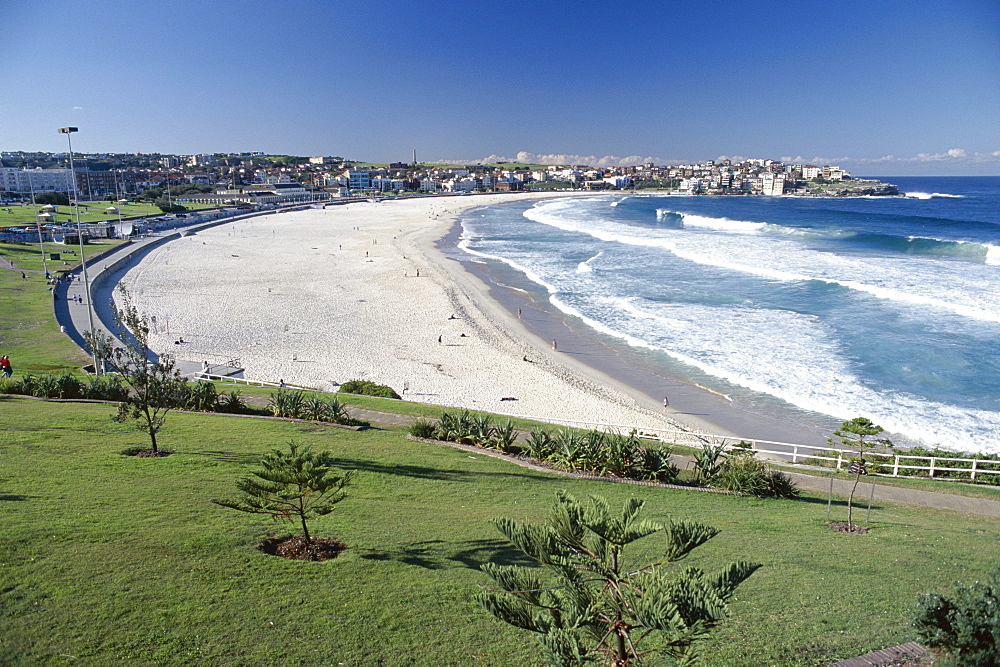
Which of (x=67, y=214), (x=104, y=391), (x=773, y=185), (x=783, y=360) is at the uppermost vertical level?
(x=773, y=185)

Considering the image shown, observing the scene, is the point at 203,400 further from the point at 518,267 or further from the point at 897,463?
the point at 518,267

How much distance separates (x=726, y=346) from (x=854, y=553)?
713 inches

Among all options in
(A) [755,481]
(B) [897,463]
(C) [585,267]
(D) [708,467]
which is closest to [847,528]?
(A) [755,481]

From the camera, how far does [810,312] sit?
30547 millimetres

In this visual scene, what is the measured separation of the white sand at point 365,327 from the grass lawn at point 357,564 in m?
8.86

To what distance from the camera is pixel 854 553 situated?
811 centimetres

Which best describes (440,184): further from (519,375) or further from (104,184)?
(519,375)

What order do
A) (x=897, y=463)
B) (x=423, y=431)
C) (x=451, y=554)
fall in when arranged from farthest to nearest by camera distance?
(x=423, y=431), (x=897, y=463), (x=451, y=554)

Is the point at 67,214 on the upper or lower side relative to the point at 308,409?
upper

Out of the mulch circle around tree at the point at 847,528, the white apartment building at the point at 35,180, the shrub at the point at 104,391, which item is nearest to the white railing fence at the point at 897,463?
the mulch circle around tree at the point at 847,528

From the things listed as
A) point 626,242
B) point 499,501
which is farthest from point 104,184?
point 499,501

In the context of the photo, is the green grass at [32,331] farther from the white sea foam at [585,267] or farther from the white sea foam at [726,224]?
the white sea foam at [726,224]

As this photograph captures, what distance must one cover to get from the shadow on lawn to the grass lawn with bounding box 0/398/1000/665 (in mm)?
32

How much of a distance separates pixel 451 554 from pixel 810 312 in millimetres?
28300
